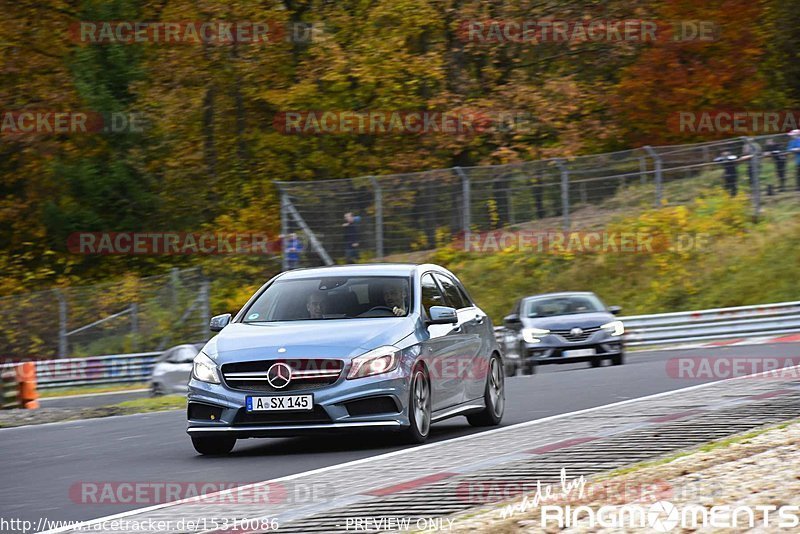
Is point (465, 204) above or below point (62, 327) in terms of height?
above

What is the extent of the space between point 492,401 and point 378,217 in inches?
868

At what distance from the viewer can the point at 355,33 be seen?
48031mm

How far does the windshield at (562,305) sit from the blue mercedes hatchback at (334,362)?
12.3 meters

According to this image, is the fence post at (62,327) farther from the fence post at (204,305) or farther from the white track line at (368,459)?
the white track line at (368,459)

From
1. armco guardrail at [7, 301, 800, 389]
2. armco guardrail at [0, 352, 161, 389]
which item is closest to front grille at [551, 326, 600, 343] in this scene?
armco guardrail at [7, 301, 800, 389]

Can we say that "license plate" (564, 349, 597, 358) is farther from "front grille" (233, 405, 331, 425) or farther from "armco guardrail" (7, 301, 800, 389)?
"front grille" (233, 405, 331, 425)

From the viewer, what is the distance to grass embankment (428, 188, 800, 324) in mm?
35719

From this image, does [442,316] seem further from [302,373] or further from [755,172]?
[755,172]

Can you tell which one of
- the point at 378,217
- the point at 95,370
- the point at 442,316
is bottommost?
the point at 95,370

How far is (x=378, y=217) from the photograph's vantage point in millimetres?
36344

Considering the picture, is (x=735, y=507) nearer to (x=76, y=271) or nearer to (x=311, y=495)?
(x=311, y=495)

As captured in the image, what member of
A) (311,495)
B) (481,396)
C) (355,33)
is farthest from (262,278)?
(311,495)

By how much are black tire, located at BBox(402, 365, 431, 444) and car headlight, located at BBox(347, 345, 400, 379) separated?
26 centimetres

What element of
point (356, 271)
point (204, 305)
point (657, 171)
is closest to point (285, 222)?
point (204, 305)
